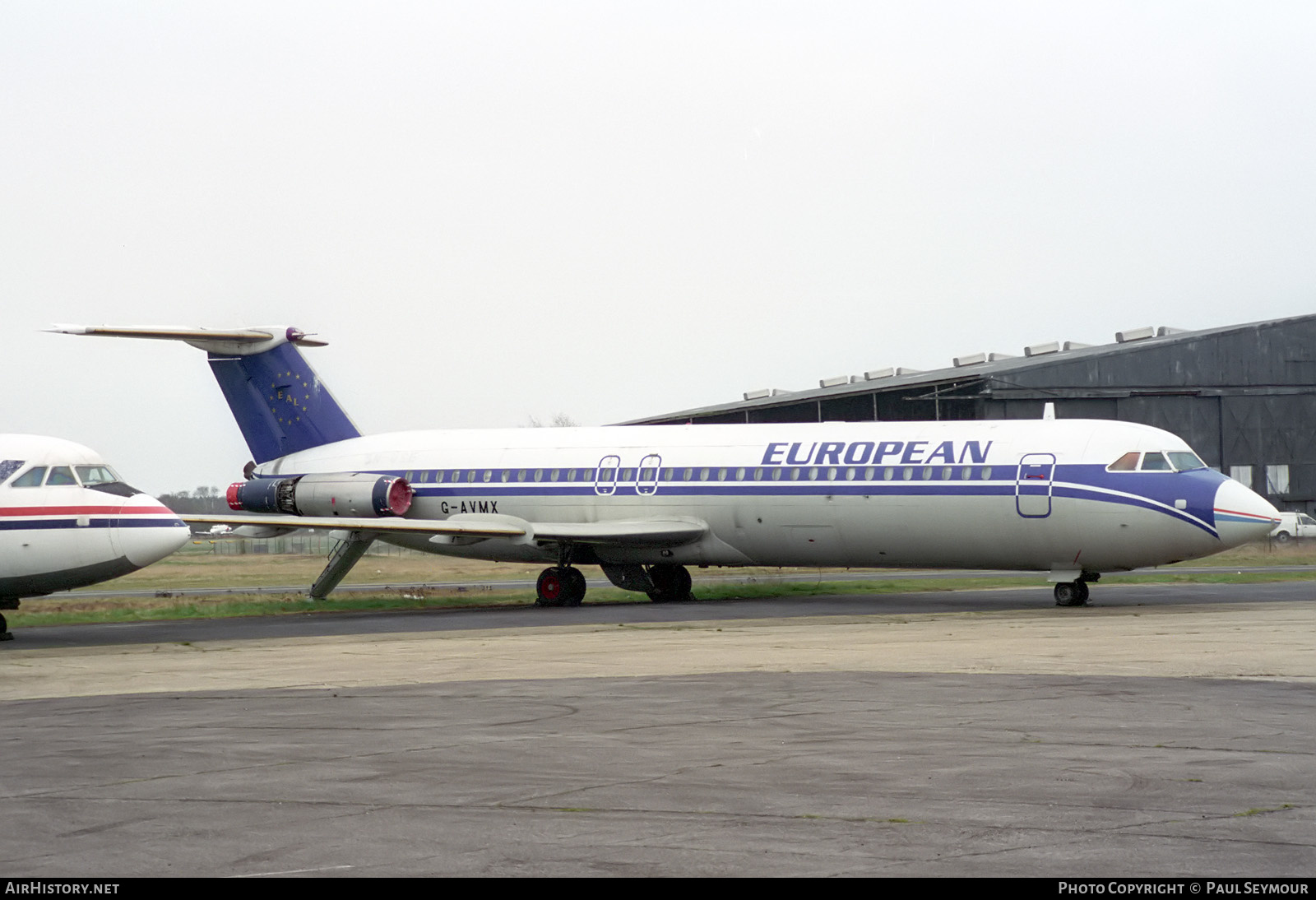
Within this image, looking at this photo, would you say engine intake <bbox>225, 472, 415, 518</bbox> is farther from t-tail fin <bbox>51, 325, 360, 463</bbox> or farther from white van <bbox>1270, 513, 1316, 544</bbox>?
white van <bbox>1270, 513, 1316, 544</bbox>

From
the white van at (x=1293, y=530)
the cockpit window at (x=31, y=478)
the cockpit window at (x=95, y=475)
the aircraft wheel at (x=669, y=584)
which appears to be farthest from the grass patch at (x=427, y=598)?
the white van at (x=1293, y=530)

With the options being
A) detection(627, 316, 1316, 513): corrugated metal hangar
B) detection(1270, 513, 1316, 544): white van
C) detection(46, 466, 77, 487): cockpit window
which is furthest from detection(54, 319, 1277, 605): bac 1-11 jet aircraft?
detection(1270, 513, 1316, 544): white van

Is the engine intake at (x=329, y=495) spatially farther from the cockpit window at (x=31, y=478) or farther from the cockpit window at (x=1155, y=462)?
the cockpit window at (x=1155, y=462)

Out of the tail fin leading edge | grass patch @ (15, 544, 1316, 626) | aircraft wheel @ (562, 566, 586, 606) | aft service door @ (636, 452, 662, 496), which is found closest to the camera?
grass patch @ (15, 544, 1316, 626)

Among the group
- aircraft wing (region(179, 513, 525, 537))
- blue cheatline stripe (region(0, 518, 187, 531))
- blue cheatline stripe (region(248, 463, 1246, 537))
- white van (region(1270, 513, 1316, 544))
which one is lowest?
white van (region(1270, 513, 1316, 544))

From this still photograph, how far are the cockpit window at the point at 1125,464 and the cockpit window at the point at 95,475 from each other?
56.0 ft

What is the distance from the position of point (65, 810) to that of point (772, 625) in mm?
16432

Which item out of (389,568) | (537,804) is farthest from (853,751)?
(389,568)

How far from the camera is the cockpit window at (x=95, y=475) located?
23.1m

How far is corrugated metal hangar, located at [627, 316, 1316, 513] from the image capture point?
5547cm

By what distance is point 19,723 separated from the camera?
13141mm

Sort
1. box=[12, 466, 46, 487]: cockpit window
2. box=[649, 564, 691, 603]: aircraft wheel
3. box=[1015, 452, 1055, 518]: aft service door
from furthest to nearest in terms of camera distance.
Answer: box=[649, 564, 691, 603]: aircraft wheel < box=[1015, 452, 1055, 518]: aft service door < box=[12, 466, 46, 487]: cockpit window

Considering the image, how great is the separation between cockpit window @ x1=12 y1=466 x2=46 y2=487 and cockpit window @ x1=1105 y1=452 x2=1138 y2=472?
18.0 meters

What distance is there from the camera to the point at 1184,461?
27.3m
